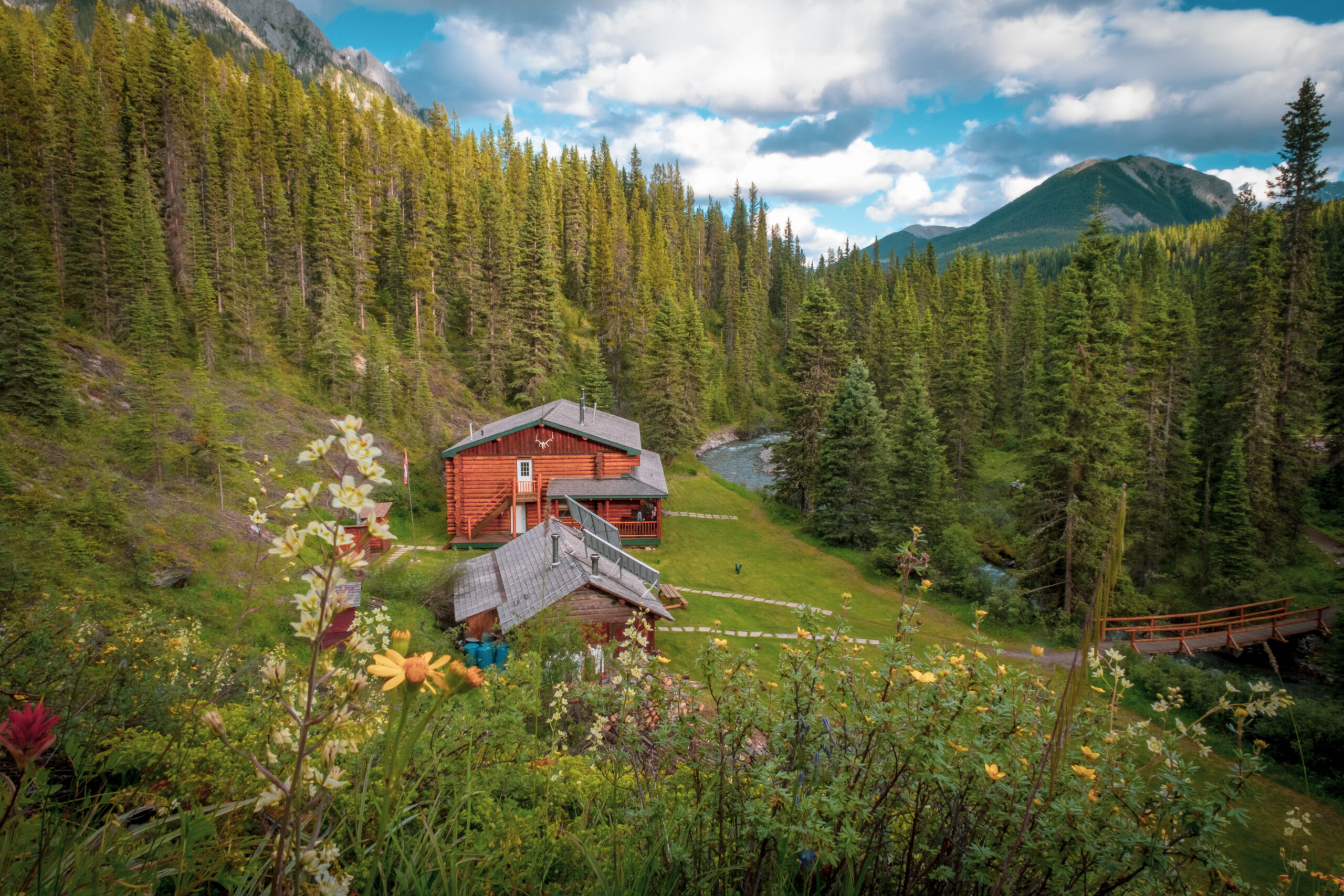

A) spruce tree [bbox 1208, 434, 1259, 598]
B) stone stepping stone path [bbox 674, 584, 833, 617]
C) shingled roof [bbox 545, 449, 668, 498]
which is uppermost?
shingled roof [bbox 545, 449, 668, 498]

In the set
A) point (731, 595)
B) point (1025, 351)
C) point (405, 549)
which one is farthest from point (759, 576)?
point (1025, 351)

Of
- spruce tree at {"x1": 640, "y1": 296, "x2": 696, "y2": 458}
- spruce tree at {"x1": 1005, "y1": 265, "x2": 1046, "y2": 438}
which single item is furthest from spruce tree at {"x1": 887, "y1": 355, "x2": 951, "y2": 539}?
spruce tree at {"x1": 1005, "y1": 265, "x2": 1046, "y2": 438}

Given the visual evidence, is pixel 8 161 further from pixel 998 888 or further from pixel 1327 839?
pixel 1327 839

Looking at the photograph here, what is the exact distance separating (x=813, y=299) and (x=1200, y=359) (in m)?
26.8

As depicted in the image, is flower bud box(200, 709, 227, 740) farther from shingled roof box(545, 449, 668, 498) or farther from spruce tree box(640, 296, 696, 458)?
spruce tree box(640, 296, 696, 458)

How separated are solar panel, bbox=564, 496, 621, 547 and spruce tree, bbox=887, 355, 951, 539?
12.9m

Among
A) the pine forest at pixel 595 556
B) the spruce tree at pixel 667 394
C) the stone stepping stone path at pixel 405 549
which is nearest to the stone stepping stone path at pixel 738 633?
the pine forest at pixel 595 556

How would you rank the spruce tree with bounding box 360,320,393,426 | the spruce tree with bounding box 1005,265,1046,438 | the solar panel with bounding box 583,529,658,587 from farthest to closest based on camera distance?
the spruce tree with bounding box 1005,265,1046,438 < the spruce tree with bounding box 360,320,393,426 < the solar panel with bounding box 583,529,658,587

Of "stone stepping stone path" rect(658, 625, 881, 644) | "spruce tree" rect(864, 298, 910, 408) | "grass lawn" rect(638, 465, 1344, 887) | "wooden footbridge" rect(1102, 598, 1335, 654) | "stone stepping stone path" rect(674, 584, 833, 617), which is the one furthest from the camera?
"spruce tree" rect(864, 298, 910, 408)

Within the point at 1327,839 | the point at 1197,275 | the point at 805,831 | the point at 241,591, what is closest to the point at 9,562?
the point at 241,591

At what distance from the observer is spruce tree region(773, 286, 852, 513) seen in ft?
111

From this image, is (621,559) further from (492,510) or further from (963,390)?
(963,390)

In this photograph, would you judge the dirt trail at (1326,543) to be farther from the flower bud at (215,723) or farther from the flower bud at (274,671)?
the flower bud at (215,723)

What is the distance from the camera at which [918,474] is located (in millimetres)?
28219
